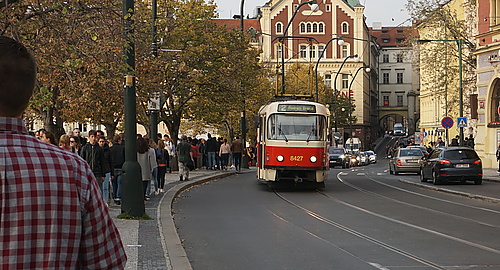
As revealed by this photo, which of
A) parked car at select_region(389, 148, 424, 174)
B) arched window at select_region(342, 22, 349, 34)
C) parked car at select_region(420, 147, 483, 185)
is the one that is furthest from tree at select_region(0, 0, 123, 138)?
arched window at select_region(342, 22, 349, 34)

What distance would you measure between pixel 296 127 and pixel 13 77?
22.7 m

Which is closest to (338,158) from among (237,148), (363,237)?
(237,148)

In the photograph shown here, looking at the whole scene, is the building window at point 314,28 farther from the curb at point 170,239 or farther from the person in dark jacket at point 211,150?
the curb at point 170,239

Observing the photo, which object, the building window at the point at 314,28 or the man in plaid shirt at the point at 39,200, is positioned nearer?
the man in plaid shirt at the point at 39,200

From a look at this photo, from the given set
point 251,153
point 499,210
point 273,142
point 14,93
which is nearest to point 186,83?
point 273,142

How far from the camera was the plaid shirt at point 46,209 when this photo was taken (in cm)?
277

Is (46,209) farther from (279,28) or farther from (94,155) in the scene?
(279,28)

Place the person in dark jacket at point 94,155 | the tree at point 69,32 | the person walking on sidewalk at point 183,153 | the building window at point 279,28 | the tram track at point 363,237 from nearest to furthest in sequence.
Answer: the tram track at point 363,237
the tree at point 69,32
the person in dark jacket at point 94,155
the person walking on sidewalk at point 183,153
the building window at point 279,28

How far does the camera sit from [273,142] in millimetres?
25234

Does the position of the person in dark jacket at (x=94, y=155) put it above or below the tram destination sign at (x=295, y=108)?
below

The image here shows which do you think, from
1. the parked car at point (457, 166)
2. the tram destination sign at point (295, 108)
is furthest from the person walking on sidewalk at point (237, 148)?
the tram destination sign at point (295, 108)

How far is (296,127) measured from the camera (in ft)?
83.5

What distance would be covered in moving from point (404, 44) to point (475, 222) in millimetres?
36380

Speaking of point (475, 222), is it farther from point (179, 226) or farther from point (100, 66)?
point (100, 66)
